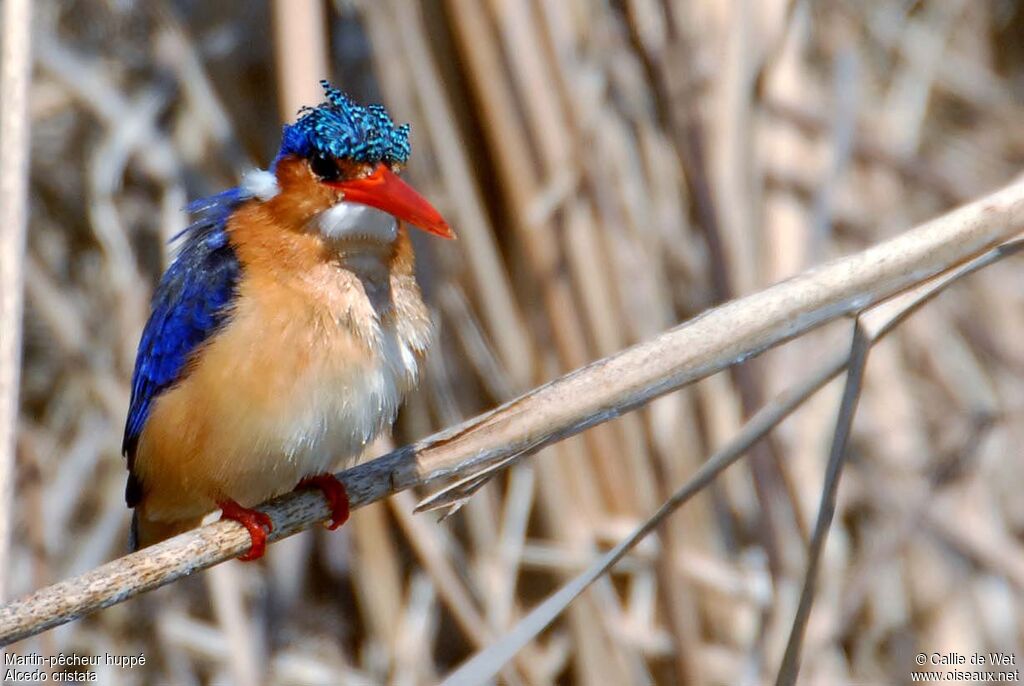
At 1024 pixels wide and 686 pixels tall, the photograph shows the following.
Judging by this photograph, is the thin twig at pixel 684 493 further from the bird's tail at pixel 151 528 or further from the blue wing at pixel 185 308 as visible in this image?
the bird's tail at pixel 151 528

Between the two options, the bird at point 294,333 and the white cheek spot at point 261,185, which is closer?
the bird at point 294,333

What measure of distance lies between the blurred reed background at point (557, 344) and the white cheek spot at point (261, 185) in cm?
30

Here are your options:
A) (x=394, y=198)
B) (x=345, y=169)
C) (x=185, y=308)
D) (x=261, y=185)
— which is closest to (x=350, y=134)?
(x=345, y=169)

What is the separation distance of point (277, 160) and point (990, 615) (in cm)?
251

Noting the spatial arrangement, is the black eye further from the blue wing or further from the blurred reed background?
the blurred reed background

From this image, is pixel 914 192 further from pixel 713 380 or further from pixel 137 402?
pixel 137 402

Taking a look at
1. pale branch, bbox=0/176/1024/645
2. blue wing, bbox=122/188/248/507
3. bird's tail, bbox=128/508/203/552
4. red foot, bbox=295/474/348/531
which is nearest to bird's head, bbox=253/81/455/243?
blue wing, bbox=122/188/248/507

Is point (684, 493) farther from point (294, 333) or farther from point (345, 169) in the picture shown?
point (345, 169)

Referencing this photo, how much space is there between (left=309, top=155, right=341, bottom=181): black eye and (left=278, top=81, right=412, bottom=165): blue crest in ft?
0.04

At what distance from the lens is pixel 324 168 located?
213 cm

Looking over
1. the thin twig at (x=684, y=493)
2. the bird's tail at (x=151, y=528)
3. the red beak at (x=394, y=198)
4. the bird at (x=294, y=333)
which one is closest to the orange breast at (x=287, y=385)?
the bird at (x=294, y=333)

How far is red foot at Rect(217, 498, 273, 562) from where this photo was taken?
1.95 m

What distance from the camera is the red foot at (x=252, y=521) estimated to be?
1945 mm

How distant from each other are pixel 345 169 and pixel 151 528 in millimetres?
905
